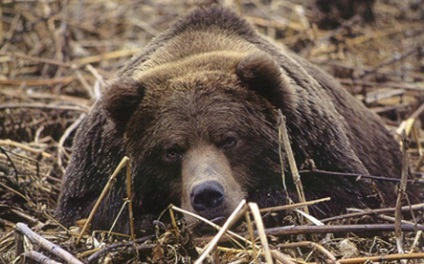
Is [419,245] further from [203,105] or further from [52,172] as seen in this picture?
[52,172]

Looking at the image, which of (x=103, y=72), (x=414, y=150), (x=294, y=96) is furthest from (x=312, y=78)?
(x=103, y=72)

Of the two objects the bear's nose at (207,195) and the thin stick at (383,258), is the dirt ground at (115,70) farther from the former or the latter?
the bear's nose at (207,195)

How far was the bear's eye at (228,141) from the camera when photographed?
536 cm

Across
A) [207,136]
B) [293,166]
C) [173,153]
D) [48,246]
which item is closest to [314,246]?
[293,166]

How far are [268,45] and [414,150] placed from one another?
2.04 m

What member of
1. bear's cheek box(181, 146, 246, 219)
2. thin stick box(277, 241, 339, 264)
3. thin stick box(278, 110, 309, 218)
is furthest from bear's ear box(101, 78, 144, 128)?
thin stick box(277, 241, 339, 264)

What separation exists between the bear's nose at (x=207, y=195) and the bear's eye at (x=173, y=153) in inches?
21.7

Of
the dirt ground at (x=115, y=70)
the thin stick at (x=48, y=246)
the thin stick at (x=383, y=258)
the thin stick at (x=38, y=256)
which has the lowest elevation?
the dirt ground at (x=115, y=70)

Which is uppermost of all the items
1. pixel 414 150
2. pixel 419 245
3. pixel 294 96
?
pixel 294 96

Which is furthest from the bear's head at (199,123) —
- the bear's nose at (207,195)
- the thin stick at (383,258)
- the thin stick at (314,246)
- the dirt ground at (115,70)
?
the thin stick at (383,258)

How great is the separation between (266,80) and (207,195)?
3.01ft

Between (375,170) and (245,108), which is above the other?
(245,108)

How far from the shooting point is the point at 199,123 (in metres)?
5.32

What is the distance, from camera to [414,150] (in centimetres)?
774
